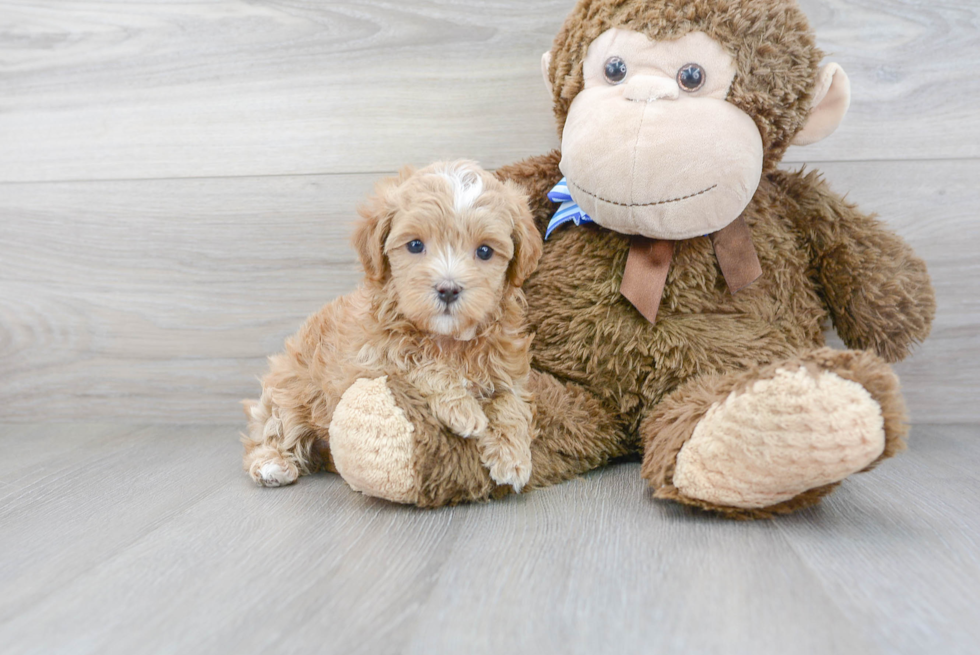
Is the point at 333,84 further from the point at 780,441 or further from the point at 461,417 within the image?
the point at 780,441

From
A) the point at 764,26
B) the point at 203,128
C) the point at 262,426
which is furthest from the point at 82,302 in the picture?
the point at 764,26

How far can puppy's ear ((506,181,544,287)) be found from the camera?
1.12m

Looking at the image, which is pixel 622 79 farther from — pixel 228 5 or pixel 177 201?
pixel 177 201

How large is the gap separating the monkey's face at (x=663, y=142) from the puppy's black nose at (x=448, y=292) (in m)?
0.32

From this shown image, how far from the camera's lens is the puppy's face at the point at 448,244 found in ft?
3.43

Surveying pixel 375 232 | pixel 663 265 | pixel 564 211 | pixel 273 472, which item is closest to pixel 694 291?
pixel 663 265

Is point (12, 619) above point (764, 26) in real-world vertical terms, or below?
below

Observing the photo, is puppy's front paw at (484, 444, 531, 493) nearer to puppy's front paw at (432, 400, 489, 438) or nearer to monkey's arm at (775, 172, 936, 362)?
puppy's front paw at (432, 400, 489, 438)

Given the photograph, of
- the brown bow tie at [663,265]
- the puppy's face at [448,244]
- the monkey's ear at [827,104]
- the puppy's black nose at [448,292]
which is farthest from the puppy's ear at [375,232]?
the monkey's ear at [827,104]

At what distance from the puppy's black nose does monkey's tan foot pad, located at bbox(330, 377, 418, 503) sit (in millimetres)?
166

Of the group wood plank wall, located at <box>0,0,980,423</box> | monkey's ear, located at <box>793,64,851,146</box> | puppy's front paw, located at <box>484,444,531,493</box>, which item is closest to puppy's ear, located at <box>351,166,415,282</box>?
puppy's front paw, located at <box>484,444,531,493</box>

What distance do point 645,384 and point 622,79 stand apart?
1.73 feet

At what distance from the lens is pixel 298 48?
1.66m

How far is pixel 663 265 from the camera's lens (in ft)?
4.18
